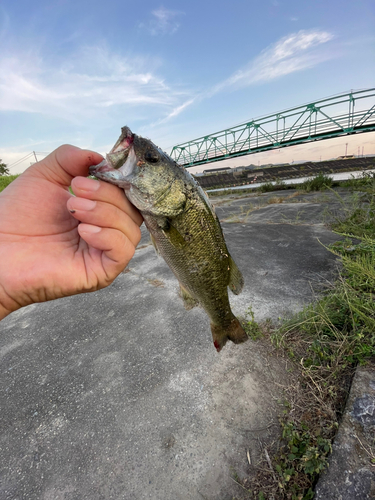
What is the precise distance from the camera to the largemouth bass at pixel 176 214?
149 cm

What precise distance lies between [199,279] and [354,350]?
1.82 metres

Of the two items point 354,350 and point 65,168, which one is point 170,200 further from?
point 354,350

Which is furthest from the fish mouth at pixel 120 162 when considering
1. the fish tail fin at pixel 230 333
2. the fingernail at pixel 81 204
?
the fish tail fin at pixel 230 333

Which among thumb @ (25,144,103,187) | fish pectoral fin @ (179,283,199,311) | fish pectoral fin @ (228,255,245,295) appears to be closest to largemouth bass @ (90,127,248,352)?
fish pectoral fin @ (228,255,245,295)

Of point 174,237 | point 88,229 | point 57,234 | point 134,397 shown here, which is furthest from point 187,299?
point 134,397

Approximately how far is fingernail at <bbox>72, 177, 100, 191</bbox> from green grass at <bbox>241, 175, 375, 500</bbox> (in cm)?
225

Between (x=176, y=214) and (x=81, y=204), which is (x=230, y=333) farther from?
(x=81, y=204)

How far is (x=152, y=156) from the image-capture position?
4.99 feet

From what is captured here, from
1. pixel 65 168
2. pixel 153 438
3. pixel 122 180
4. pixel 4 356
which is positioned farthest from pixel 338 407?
pixel 4 356

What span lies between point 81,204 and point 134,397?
2072mm

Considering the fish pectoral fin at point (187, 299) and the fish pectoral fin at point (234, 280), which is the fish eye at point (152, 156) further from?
the fish pectoral fin at point (187, 299)

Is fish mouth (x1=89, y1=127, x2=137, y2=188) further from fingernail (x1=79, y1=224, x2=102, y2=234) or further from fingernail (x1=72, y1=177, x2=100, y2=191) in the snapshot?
fingernail (x1=79, y1=224, x2=102, y2=234)

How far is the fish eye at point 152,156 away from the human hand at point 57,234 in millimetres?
274

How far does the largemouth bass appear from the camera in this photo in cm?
149
